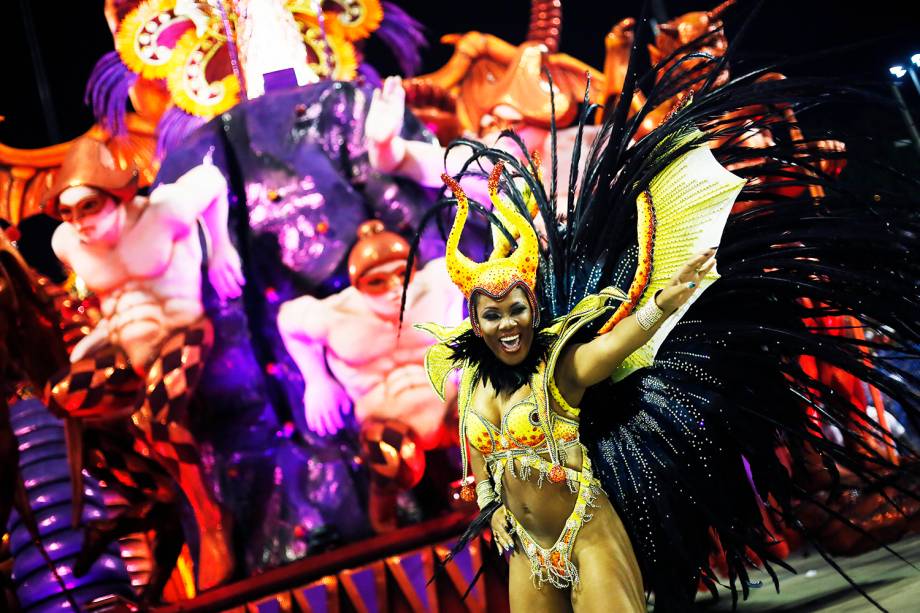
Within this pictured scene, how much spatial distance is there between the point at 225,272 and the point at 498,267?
10.3 feet

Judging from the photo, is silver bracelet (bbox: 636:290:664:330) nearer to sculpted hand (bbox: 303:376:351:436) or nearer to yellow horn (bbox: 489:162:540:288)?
yellow horn (bbox: 489:162:540:288)

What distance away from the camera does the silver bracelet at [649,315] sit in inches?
89.7

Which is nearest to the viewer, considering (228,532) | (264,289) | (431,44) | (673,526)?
(673,526)

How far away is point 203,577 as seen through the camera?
4.76 meters

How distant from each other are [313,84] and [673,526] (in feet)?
13.3

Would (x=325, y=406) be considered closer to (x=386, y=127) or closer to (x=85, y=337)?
(x=85, y=337)

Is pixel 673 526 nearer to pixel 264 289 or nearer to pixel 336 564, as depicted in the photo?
pixel 336 564

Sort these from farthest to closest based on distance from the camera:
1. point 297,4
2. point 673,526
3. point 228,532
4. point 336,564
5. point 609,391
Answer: point 297,4
point 228,532
point 336,564
point 609,391
point 673,526

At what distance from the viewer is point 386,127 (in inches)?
206

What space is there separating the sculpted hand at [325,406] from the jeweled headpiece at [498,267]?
2.65 metres

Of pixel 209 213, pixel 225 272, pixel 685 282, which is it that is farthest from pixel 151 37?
pixel 685 282

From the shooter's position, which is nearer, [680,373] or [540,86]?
[680,373]

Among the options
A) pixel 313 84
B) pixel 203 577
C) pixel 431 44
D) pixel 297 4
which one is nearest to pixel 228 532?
pixel 203 577

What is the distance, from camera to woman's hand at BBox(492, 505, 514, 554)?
8.43ft
